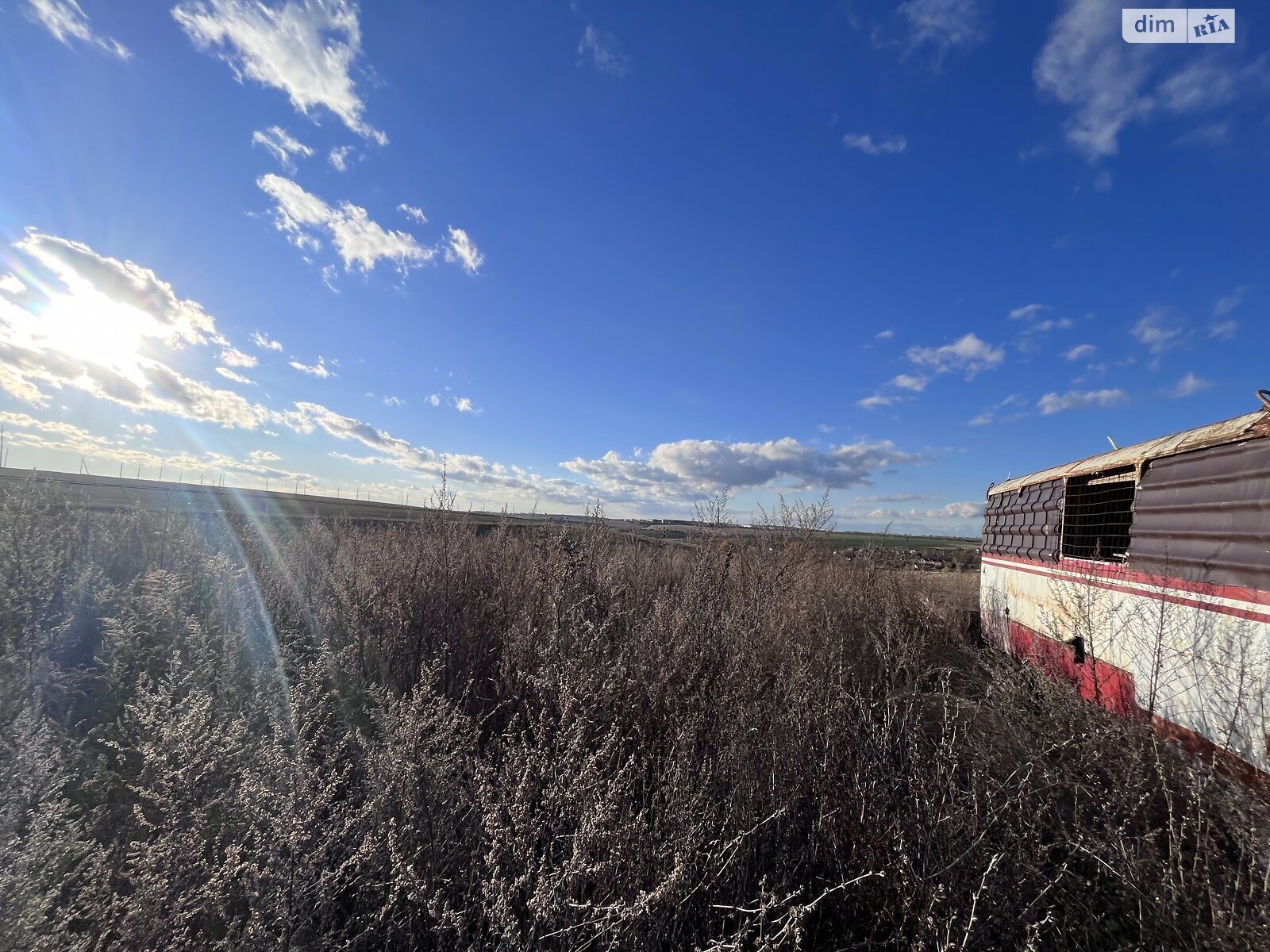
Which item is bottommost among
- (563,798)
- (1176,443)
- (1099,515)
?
(563,798)

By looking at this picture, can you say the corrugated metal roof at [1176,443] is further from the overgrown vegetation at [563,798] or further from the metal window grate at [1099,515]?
the overgrown vegetation at [563,798]

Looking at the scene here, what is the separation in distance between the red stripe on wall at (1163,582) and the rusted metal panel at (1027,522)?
333 mm

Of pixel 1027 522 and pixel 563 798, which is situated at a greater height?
pixel 1027 522

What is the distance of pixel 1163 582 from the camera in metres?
3.88

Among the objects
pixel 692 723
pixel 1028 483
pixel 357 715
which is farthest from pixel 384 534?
pixel 1028 483

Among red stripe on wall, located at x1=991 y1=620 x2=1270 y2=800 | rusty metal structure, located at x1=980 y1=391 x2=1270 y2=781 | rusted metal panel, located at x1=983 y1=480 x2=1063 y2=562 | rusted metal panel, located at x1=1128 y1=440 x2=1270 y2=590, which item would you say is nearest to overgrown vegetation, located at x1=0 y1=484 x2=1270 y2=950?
red stripe on wall, located at x1=991 y1=620 x2=1270 y2=800

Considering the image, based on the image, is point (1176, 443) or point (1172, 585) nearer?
point (1172, 585)

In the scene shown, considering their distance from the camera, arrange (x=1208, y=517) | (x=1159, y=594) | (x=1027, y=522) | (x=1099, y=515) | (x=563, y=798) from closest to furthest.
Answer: (x=563, y=798) → (x=1208, y=517) → (x=1159, y=594) → (x=1099, y=515) → (x=1027, y=522)

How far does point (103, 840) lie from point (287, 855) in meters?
1.38

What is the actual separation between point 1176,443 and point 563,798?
4779 mm

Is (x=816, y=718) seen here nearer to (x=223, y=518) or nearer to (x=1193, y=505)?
(x=1193, y=505)

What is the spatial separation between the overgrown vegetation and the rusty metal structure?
0.47m

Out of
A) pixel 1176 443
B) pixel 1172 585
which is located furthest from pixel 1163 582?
pixel 1176 443

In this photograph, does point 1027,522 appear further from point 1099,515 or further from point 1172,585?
point 1172,585
